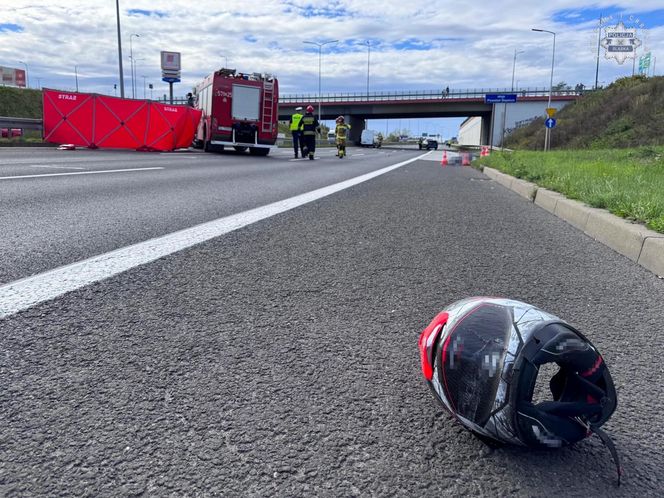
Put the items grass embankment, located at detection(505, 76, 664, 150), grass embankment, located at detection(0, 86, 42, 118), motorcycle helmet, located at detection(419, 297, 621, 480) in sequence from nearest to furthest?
motorcycle helmet, located at detection(419, 297, 621, 480) → grass embankment, located at detection(505, 76, 664, 150) → grass embankment, located at detection(0, 86, 42, 118)

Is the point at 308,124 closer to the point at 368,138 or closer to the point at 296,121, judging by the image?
the point at 296,121

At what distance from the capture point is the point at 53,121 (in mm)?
20312

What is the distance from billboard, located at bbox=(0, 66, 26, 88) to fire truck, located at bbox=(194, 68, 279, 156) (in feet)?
285

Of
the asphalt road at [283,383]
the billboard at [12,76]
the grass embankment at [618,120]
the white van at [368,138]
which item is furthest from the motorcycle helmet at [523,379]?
the billboard at [12,76]

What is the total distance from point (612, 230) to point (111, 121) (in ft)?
64.9

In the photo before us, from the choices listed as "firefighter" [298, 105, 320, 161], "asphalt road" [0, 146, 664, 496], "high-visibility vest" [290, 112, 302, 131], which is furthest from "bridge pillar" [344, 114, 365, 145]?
"asphalt road" [0, 146, 664, 496]

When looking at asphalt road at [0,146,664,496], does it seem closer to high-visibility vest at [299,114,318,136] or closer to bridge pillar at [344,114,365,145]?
high-visibility vest at [299,114,318,136]

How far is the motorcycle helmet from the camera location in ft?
4.69

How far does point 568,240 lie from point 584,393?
415 centimetres

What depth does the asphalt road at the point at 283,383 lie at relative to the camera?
1.48m

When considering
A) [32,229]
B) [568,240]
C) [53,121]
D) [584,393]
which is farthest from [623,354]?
[53,121]

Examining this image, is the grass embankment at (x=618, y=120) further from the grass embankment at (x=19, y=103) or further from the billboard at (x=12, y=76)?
the billboard at (x=12, y=76)

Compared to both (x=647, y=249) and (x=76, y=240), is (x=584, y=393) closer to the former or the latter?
(x=647, y=249)

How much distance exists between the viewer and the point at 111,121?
20969 millimetres
